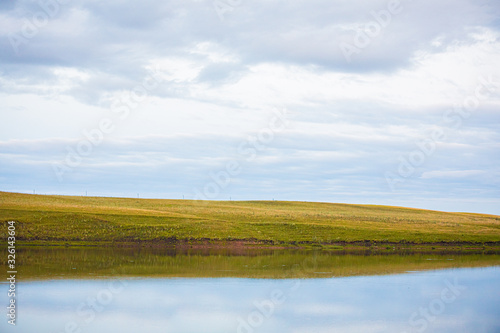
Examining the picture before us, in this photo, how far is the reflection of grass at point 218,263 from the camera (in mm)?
32219

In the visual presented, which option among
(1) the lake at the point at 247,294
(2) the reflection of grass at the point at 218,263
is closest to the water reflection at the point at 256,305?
(1) the lake at the point at 247,294

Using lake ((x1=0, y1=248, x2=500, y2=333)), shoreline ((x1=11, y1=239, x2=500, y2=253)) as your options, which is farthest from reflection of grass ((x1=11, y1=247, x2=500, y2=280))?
shoreline ((x1=11, y1=239, x2=500, y2=253))

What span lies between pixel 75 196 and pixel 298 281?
195 ft

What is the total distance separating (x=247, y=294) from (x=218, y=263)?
1306cm

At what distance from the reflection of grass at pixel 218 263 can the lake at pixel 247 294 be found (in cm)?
8

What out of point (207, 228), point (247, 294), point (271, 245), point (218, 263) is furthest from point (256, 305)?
point (207, 228)

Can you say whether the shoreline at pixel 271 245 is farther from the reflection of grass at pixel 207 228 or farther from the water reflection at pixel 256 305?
the water reflection at pixel 256 305

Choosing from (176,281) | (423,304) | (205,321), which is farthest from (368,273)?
(205,321)

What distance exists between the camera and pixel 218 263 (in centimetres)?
3853

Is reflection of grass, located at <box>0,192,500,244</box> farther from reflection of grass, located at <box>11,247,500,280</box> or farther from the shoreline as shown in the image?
reflection of grass, located at <box>11,247,500,280</box>

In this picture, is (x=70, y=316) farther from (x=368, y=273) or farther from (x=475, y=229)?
(x=475, y=229)

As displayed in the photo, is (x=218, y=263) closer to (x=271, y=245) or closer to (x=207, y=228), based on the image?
(x=271, y=245)

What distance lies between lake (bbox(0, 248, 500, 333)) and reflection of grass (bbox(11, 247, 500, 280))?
0.26ft

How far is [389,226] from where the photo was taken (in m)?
63.4
